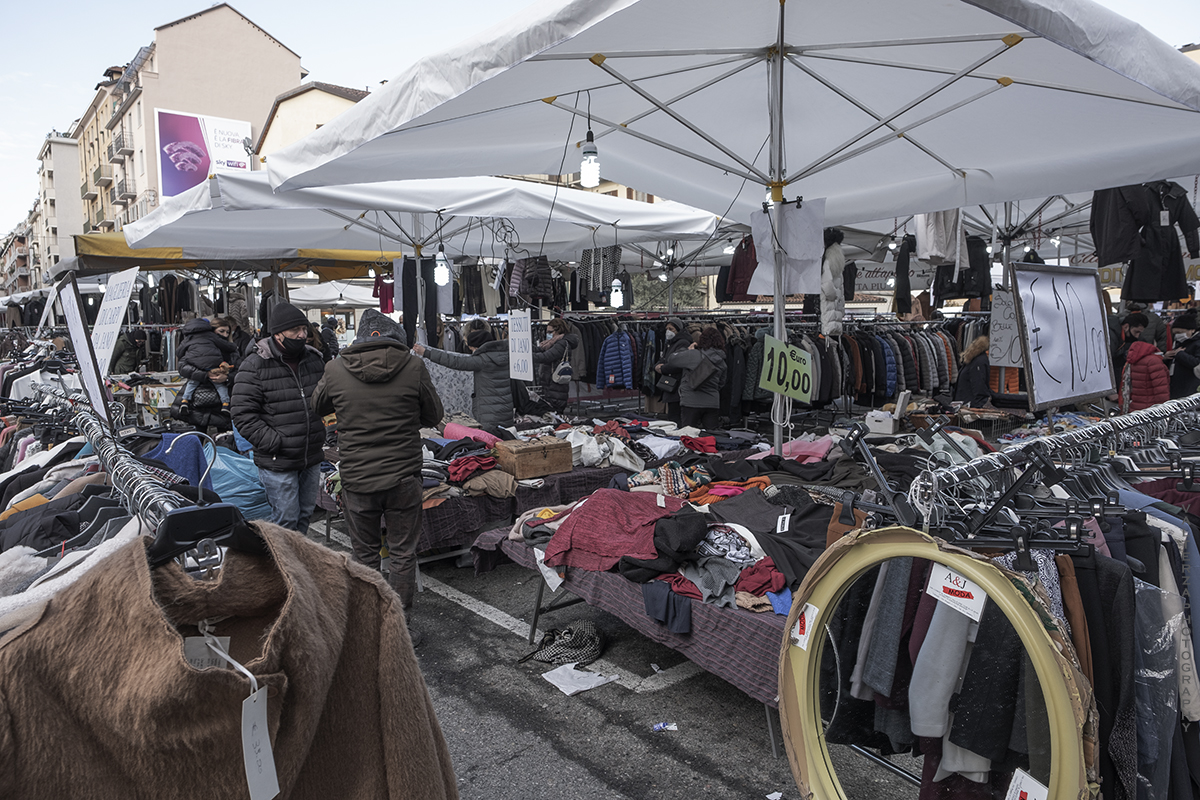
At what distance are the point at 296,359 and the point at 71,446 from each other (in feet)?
5.06

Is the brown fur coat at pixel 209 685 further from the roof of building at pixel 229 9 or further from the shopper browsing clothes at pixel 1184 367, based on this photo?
the roof of building at pixel 229 9

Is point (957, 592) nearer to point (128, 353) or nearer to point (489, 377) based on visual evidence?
point (489, 377)

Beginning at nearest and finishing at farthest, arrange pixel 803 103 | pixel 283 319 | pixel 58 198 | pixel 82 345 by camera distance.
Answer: pixel 82 345 → pixel 283 319 → pixel 803 103 → pixel 58 198

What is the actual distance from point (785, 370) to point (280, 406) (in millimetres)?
3154

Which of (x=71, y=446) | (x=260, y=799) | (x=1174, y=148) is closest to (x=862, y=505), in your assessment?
(x=260, y=799)

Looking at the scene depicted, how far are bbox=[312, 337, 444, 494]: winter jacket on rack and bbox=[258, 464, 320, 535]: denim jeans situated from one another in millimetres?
676

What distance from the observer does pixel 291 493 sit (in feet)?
15.4

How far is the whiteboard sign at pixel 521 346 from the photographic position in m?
6.12

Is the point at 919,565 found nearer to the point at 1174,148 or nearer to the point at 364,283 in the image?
the point at 1174,148

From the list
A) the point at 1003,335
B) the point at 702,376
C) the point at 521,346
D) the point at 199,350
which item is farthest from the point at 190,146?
the point at 1003,335

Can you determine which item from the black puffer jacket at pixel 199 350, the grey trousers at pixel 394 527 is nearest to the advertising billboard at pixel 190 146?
the black puffer jacket at pixel 199 350

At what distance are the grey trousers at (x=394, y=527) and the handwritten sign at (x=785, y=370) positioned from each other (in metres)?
2.26

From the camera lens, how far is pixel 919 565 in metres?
2.02

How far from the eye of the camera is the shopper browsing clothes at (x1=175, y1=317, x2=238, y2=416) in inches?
250
